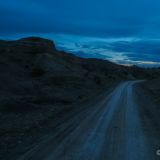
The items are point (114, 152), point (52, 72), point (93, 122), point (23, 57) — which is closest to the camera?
point (114, 152)

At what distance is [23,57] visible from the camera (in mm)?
73438

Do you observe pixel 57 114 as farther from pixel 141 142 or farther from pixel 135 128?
pixel 141 142

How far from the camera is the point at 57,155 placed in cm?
970

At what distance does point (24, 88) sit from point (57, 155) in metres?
30.0

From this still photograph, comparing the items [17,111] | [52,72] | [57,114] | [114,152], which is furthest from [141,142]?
[52,72]

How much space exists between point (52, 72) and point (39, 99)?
37.6 metres

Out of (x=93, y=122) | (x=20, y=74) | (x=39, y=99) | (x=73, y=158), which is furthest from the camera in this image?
(x=20, y=74)

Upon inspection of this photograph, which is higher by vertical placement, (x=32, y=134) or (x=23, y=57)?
(x=23, y=57)

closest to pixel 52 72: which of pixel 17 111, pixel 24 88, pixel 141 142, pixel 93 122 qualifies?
pixel 24 88

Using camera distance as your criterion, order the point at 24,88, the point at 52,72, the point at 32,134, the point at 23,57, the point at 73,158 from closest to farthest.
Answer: the point at 73,158
the point at 32,134
the point at 24,88
the point at 52,72
the point at 23,57

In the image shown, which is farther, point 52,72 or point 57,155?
point 52,72

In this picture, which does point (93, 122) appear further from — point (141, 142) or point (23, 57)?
point (23, 57)

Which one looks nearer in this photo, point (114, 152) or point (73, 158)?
point (73, 158)

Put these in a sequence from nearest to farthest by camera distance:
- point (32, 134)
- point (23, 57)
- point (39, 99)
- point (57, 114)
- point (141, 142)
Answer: point (141, 142) < point (32, 134) < point (57, 114) < point (39, 99) < point (23, 57)
